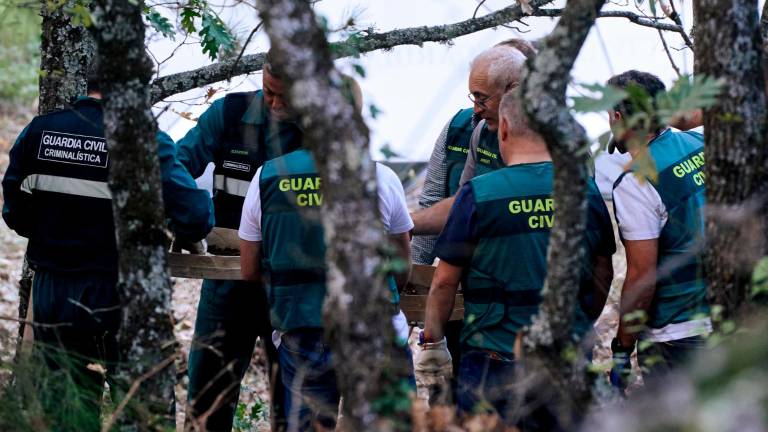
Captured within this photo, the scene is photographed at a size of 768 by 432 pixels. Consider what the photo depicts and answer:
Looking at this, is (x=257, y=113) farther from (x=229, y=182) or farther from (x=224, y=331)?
(x=224, y=331)

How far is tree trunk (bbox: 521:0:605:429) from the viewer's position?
2514 mm

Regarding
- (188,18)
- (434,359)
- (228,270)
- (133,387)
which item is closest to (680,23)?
(434,359)

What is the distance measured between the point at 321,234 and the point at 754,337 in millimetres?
1691

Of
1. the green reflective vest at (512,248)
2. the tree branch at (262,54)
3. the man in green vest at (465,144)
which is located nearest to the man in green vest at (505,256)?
the green reflective vest at (512,248)

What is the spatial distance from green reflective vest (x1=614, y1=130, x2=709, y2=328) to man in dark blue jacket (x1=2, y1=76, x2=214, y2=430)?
1.76 meters

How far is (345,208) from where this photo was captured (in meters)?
2.38

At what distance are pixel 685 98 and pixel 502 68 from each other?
195 centimetres

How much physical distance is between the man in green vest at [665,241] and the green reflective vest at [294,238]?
878mm

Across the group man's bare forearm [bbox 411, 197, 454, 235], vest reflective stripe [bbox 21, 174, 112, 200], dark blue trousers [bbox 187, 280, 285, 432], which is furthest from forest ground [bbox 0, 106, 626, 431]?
vest reflective stripe [bbox 21, 174, 112, 200]

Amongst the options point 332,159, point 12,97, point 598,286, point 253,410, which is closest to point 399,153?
point 332,159

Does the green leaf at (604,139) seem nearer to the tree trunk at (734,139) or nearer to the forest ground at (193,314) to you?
the tree trunk at (734,139)

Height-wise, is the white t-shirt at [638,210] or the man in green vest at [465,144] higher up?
the man in green vest at [465,144]

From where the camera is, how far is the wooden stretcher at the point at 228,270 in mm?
3977

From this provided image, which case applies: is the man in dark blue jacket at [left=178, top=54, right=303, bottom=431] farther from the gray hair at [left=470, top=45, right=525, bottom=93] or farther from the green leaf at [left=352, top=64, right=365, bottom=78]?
the green leaf at [left=352, top=64, right=365, bottom=78]
